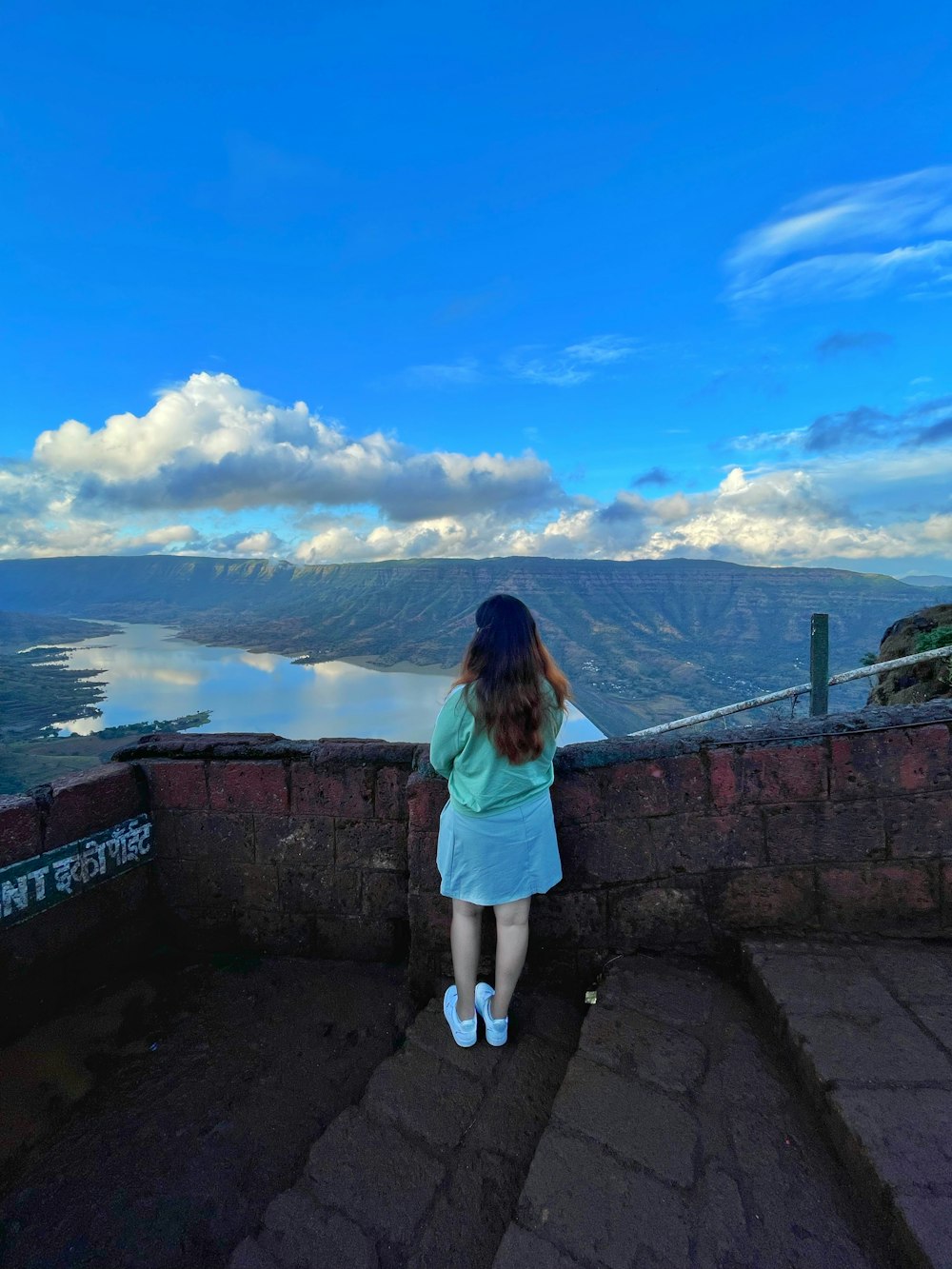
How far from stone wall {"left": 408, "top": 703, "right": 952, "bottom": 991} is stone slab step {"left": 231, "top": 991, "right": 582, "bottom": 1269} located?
458 millimetres

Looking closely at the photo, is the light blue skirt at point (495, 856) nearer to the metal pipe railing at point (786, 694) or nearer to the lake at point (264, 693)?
the metal pipe railing at point (786, 694)

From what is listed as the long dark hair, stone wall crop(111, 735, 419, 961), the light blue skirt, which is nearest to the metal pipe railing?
stone wall crop(111, 735, 419, 961)

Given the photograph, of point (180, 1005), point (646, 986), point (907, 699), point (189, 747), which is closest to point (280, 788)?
point (189, 747)

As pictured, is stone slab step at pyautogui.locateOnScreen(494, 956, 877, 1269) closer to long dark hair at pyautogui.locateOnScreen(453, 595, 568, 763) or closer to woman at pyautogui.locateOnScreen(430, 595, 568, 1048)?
woman at pyautogui.locateOnScreen(430, 595, 568, 1048)

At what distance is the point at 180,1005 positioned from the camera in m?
2.54

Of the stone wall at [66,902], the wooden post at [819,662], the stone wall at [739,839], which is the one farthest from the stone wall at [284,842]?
the wooden post at [819,662]

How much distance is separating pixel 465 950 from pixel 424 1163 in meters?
0.57

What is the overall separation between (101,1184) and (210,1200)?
34cm

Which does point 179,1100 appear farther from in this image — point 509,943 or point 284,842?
point 509,943

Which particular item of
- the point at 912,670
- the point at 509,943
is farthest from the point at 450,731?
the point at 912,670

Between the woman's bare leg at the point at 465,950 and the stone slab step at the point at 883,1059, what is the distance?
3.27 ft

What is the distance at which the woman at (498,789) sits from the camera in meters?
1.95

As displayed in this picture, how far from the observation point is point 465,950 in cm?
209

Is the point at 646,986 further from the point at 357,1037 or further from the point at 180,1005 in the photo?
the point at 180,1005
